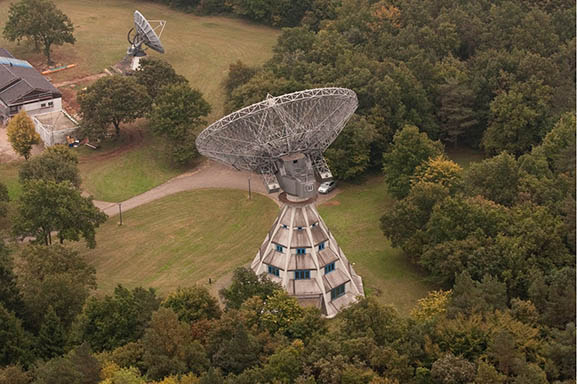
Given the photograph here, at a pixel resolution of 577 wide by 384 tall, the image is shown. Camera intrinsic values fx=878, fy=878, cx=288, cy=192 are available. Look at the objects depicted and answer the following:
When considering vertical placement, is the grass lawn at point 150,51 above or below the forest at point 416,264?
below

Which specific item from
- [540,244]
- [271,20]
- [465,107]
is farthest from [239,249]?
[271,20]

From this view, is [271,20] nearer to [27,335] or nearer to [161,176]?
[161,176]

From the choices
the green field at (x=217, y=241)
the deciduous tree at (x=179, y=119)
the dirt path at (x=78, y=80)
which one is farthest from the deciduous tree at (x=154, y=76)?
the green field at (x=217, y=241)

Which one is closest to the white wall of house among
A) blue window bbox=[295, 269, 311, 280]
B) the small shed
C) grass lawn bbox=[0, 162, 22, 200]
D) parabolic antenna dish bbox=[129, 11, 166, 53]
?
the small shed

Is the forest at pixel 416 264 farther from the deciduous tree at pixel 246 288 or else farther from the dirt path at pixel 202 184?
the dirt path at pixel 202 184

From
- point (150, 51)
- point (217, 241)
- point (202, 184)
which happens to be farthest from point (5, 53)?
point (217, 241)

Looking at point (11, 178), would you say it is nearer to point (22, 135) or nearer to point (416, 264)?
point (22, 135)

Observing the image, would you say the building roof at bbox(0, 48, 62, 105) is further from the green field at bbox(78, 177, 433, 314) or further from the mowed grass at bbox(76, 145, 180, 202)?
Answer: the green field at bbox(78, 177, 433, 314)
